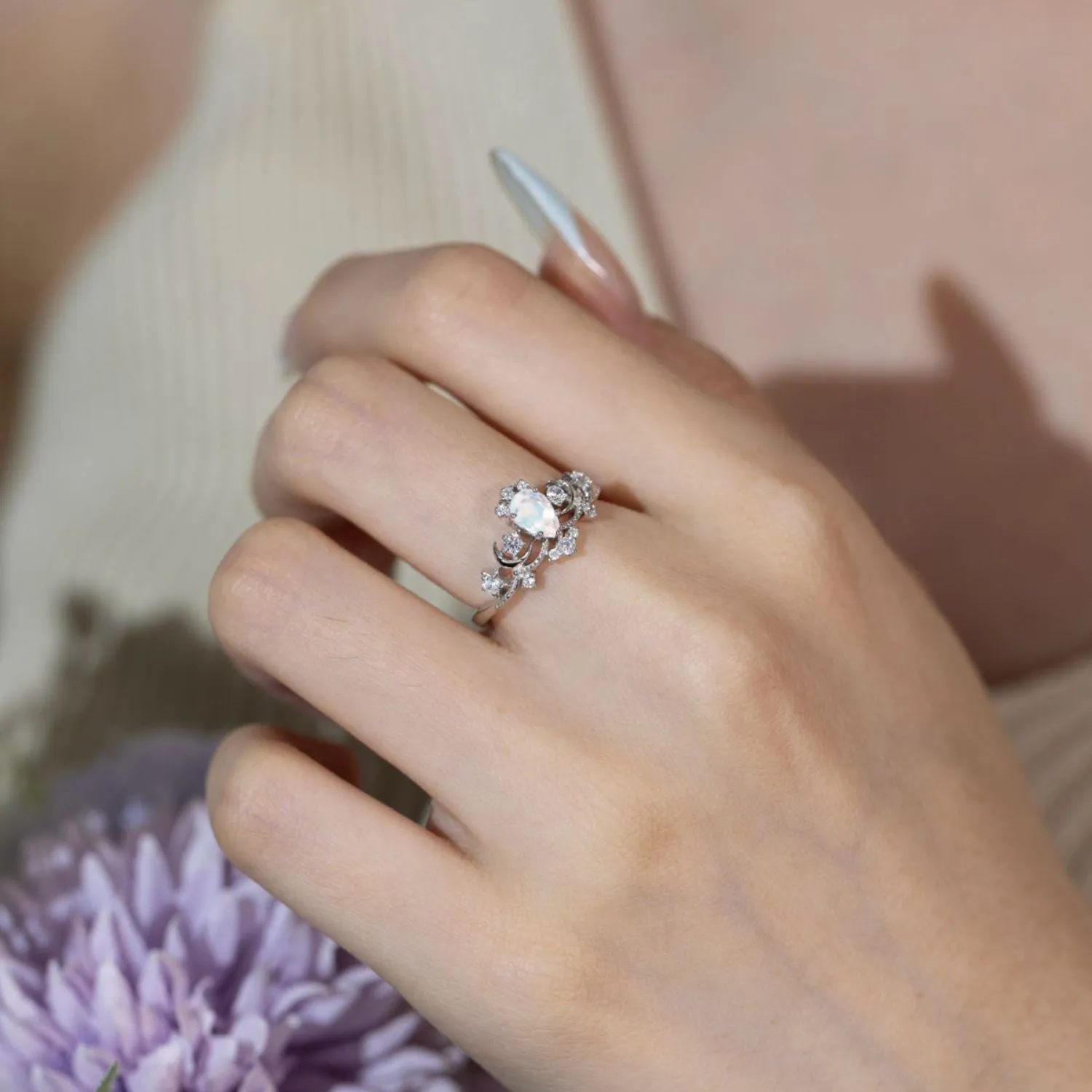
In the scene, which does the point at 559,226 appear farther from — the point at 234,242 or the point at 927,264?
the point at 234,242

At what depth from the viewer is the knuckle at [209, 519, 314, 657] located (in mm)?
514

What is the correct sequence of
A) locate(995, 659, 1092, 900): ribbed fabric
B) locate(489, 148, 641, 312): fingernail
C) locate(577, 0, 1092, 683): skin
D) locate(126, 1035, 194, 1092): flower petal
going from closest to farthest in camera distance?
Answer: locate(126, 1035, 194, 1092): flower petal
locate(489, 148, 641, 312): fingernail
locate(995, 659, 1092, 900): ribbed fabric
locate(577, 0, 1092, 683): skin

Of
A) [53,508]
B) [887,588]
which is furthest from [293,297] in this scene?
[887,588]

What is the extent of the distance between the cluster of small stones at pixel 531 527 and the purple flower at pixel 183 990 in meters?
0.21

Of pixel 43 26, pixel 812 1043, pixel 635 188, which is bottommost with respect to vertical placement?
pixel 812 1043

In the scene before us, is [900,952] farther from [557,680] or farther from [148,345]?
[148,345]

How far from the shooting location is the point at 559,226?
0.64 m

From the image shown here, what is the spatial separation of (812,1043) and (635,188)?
2.73 ft

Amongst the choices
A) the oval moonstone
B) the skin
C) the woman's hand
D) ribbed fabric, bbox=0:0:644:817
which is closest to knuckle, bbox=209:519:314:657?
the woman's hand

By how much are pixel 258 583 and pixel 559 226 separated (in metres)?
0.29

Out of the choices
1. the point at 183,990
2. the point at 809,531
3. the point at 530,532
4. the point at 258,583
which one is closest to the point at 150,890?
the point at 183,990

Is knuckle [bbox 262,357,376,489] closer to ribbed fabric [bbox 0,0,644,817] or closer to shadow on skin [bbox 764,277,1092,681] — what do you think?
ribbed fabric [bbox 0,0,644,817]

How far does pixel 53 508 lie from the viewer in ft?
3.54

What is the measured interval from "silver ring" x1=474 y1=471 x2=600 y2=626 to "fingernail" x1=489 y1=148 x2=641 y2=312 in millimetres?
173
